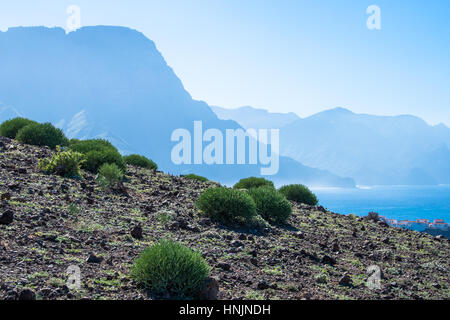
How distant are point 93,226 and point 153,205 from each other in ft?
7.57

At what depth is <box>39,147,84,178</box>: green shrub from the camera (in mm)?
9812

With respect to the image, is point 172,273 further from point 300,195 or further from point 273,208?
point 300,195

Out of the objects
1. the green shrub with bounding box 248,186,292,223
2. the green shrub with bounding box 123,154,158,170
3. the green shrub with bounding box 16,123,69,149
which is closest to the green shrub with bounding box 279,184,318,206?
the green shrub with bounding box 248,186,292,223

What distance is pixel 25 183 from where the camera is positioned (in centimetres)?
831

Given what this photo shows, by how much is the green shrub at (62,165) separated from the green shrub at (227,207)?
3.73m

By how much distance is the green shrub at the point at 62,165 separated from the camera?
9.81 metres

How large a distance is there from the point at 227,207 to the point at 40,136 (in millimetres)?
8736

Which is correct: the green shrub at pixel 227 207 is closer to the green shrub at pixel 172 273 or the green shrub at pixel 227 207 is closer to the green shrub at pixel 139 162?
the green shrub at pixel 172 273

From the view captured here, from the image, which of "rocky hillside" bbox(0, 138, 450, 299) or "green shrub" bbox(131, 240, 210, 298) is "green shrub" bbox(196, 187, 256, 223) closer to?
"rocky hillside" bbox(0, 138, 450, 299)

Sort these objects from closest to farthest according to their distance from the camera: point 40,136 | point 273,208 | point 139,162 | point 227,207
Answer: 1. point 227,207
2. point 273,208
3. point 40,136
4. point 139,162

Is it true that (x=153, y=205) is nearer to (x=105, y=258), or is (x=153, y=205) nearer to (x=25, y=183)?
(x=25, y=183)

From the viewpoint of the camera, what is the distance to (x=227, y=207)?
8.44m

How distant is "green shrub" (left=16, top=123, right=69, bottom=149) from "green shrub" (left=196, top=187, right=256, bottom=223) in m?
7.98

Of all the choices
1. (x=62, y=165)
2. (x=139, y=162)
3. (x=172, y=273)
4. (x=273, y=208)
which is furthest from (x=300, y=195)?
(x=172, y=273)
